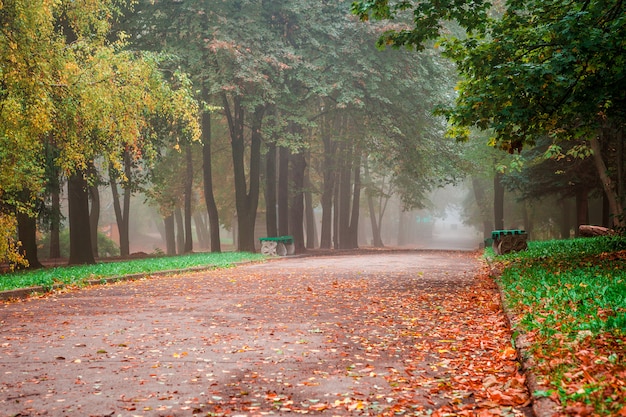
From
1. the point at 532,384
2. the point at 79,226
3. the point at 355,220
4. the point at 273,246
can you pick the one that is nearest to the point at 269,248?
the point at 273,246

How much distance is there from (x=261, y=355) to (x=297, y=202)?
26.5 m

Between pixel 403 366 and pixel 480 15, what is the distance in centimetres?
973

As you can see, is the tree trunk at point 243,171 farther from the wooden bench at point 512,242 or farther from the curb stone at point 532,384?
the curb stone at point 532,384

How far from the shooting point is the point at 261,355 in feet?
23.2

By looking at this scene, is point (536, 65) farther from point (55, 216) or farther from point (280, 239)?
point (55, 216)

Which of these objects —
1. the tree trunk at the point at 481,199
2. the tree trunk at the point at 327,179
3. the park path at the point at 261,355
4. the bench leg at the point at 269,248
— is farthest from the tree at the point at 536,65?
the tree trunk at the point at 481,199

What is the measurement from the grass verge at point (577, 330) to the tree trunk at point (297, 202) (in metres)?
20.8

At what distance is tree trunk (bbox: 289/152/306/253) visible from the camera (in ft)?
108

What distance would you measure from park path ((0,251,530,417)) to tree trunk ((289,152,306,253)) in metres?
20.0

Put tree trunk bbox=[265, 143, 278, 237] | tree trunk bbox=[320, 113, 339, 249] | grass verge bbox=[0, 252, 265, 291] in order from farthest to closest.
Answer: tree trunk bbox=[320, 113, 339, 249], tree trunk bbox=[265, 143, 278, 237], grass verge bbox=[0, 252, 265, 291]

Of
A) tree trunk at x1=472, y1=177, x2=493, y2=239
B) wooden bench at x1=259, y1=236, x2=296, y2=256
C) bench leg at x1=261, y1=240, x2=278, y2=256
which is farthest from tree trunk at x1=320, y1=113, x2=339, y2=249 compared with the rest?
tree trunk at x1=472, y1=177, x2=493, y2=239

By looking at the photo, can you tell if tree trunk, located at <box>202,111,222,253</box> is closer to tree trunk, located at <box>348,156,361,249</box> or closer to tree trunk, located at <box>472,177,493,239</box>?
tree trunk, located at <box>348,156,361,249</box>

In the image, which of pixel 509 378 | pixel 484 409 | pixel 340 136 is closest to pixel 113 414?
pixel 484 409

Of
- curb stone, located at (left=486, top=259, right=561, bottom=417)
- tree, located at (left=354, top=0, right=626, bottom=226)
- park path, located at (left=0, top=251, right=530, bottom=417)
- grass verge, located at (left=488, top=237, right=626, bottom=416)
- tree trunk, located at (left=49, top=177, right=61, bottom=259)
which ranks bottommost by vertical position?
park path, located at (left=0, top=251, right=530, bottom=417)
